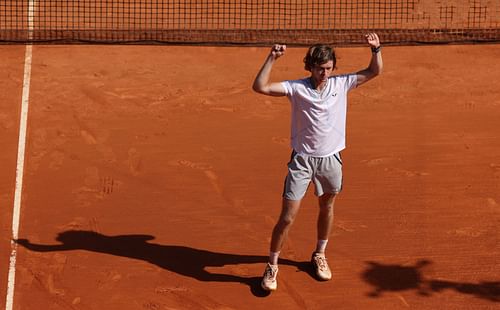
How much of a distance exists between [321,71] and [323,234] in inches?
65.0

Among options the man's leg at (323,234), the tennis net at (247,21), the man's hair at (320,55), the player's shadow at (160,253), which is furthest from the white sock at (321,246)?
the tennis net at (247,21)

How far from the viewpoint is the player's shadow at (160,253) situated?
9055mm

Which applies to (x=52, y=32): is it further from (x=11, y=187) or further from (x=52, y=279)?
(x=52, y=279)

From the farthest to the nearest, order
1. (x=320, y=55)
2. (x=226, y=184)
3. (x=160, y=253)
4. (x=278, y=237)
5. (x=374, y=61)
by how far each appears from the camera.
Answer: (x=226, y=184)
(x=160, y=253)
(x=278, y=237)
(x=374, y=61)
(x=320, y=55)

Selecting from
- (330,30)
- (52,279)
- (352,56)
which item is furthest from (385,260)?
(330,30)

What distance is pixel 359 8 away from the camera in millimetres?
15383

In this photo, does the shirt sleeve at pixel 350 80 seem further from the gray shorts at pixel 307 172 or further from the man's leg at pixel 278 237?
the man's leg at pixel 278 237

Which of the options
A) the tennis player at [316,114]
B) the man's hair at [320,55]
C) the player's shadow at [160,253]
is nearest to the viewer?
the man's hair at [320,55]

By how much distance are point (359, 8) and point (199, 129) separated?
4870mm

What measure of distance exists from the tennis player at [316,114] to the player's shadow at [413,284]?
1.00 meters

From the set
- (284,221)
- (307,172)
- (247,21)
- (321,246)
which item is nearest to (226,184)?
(321,246)

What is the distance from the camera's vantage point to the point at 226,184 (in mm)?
10414

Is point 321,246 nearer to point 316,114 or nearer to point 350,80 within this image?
point 316,114

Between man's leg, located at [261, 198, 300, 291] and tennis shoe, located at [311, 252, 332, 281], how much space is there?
1.33ft
